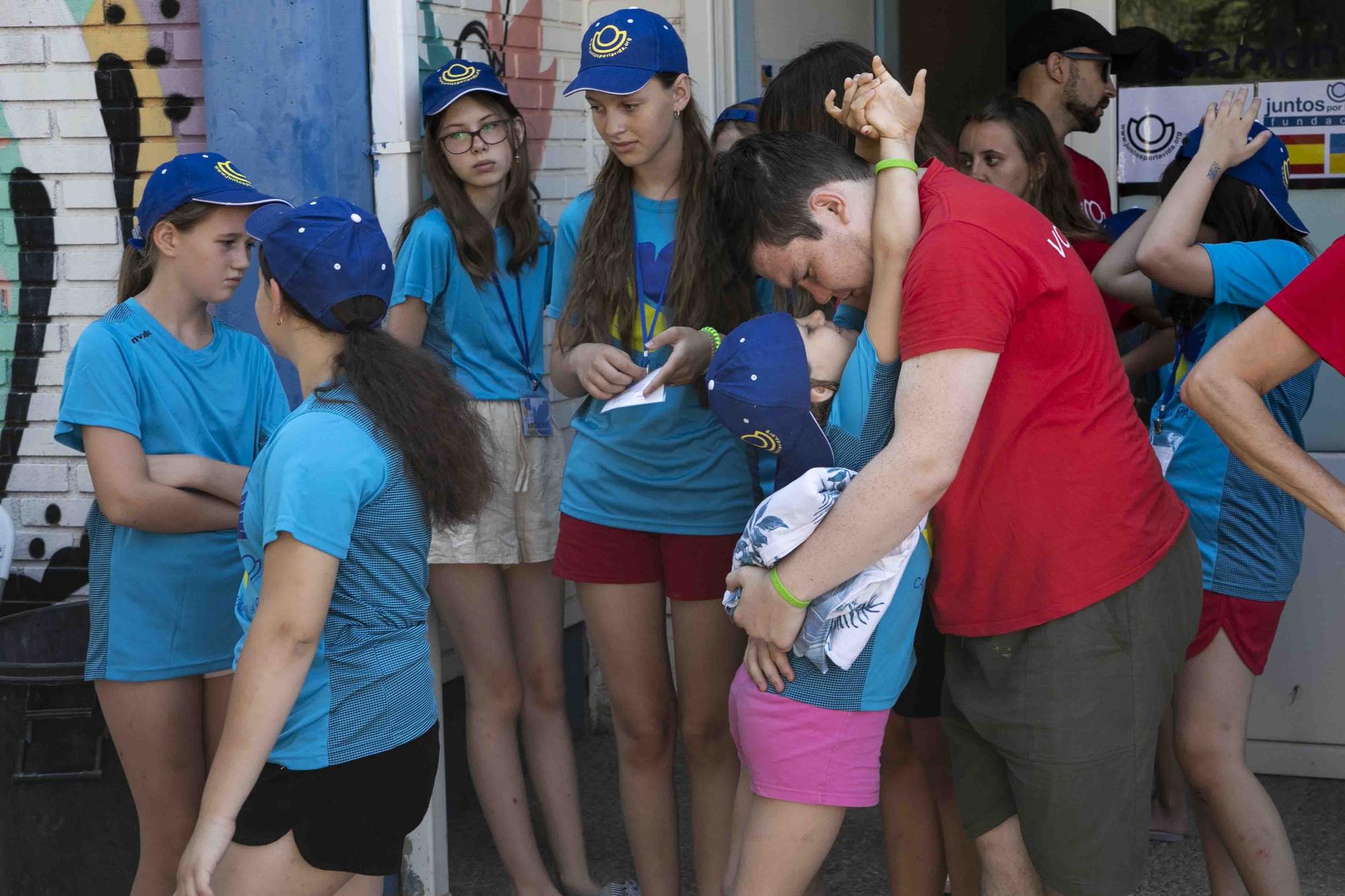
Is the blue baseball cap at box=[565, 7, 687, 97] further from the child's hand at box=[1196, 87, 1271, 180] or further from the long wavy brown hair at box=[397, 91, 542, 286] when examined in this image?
the child's hand at box=[1196, 87, 1271, 180]

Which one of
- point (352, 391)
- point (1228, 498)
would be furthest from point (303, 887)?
point (1228, 498)

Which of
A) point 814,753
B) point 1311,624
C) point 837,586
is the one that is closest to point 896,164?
point 837,586

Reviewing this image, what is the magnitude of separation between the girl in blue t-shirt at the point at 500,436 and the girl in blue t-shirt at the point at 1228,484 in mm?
1510

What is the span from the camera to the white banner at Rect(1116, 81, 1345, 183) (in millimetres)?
A: 3934

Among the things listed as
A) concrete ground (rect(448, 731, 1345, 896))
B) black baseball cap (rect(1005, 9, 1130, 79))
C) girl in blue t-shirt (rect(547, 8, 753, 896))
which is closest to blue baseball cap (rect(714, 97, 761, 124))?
girl in blue t-shirt (rect(547, 8, 753, 896))

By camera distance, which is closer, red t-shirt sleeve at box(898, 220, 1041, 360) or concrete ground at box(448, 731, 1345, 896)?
red t-shirt sleeve at box(898, 220, 1041, 360)

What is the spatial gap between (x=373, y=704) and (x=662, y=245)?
49.5 inches

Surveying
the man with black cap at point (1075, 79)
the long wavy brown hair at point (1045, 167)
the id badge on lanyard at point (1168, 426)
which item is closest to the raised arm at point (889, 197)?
the id badge on lanyard at point (1168, 426)

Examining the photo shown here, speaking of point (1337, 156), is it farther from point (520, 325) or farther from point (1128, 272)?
point (520, 325)

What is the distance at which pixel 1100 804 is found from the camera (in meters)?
2.20

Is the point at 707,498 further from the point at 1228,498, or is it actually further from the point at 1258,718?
the point at 1258,718

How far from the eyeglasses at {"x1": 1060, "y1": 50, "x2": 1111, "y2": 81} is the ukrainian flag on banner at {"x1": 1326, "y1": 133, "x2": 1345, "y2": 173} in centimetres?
69

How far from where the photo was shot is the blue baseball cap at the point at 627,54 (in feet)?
9.61

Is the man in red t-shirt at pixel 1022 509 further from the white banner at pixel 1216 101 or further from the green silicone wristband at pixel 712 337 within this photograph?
the white banner at pixel 1216 101
